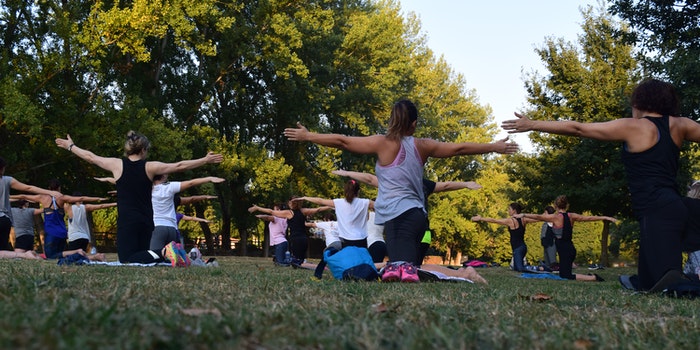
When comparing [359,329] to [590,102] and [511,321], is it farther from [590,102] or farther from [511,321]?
[590,102]

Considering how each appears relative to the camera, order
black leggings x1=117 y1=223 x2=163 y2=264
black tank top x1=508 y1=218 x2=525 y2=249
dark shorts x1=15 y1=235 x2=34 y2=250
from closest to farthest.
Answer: black leggings x1=117 y1=223 x2=163 y2=264
dark shorts x1=15 y1=235 x2=34 y2=250
black tank top x1=508 y1=218 x2=525 y2=249

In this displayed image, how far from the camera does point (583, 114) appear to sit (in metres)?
33.5

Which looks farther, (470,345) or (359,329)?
(359,329)

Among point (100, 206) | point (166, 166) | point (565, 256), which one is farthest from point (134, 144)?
point (565, 256)

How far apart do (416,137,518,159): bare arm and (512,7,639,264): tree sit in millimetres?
22461

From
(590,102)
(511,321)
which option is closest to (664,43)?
(590,102)

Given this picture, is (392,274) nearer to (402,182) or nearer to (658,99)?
(402,182)

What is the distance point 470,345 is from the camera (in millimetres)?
2758

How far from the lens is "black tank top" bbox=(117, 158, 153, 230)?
1094 centimetres

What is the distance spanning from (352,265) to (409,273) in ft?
2.65

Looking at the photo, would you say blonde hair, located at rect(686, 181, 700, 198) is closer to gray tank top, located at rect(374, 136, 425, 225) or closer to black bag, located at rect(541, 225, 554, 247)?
gray tank top, located at rect(374, 136, 425, 225)

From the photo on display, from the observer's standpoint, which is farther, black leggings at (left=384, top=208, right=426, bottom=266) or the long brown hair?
the long brown hair

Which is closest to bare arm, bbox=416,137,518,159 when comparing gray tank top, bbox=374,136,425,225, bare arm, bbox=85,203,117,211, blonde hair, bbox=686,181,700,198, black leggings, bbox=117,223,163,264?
gray tank top, bbox=374,136,425,225

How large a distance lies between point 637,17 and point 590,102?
43.0 feet
